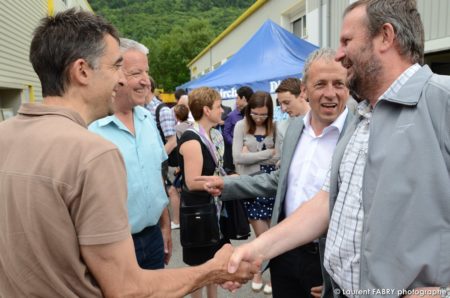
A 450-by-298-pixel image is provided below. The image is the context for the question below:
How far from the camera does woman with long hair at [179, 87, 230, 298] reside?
3086 millimetres

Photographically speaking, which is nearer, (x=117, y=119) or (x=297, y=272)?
(x=297, y=272)

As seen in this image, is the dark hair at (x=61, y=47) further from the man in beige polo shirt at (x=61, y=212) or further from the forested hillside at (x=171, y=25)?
the forested hillside at (x=171, y=25)

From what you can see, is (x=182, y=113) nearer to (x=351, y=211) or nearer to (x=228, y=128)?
(x=228, y=128)

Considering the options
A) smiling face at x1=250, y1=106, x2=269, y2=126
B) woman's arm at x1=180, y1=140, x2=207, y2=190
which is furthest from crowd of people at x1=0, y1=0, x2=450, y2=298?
smiling face at x1=250, y1=106, x2=269, y2=126

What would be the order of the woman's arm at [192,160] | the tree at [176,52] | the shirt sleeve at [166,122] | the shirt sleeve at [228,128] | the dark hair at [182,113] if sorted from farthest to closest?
the tree at [176,52] < the dark hair at [182,113] < the shirt sleeve at [228,128] < the shirt sleeve at [166,122] < the woman's arm at [192,160]

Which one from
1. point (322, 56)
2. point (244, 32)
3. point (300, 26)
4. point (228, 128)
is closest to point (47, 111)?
point (322, 56)

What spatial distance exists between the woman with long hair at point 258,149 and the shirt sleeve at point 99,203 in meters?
2.93

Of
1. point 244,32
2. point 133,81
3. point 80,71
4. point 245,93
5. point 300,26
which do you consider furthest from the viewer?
point 244,32

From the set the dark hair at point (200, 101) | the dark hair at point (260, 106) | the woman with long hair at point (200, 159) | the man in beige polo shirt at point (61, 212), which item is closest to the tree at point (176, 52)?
the dark hair at point (260, 106)

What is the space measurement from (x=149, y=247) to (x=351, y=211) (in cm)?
156

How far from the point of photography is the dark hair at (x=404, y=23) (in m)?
1.44

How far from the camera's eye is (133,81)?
103 inches

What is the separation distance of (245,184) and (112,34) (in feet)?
4.67

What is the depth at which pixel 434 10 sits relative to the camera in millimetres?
6914
